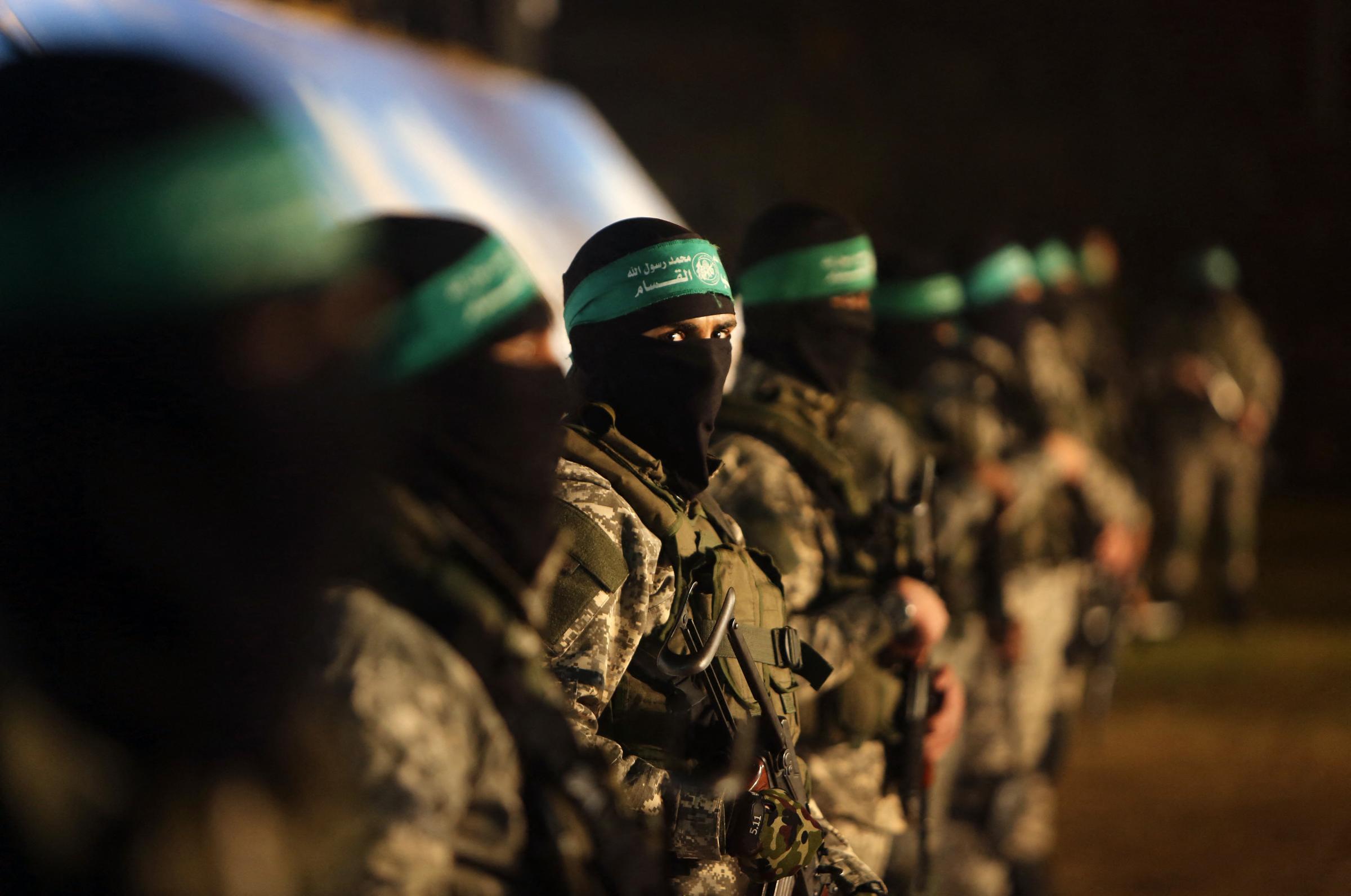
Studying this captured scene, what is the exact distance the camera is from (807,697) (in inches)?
113

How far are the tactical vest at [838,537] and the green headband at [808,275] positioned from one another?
11.5 inches

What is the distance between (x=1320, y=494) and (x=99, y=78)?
49.2 ft

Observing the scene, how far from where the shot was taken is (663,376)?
2232 mm

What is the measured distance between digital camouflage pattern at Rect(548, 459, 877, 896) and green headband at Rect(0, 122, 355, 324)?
1.00 m

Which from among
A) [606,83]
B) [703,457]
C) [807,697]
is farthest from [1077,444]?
[606,83]

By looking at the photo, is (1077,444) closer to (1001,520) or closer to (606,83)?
(1001,520)

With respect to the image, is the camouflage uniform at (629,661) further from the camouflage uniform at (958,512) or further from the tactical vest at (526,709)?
the camouflage uniform at (958,512)

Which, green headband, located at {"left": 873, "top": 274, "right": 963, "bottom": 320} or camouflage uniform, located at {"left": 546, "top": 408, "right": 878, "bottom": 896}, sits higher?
camouflage uniform, located at {"left": 546, "top": 408, "right": 878, "bottom": 896}

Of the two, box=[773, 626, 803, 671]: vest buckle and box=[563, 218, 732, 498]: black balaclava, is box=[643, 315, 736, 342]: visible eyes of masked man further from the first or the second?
box=[773, 626, 803, 671]: vest buckle

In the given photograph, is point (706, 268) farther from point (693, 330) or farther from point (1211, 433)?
point (1211, 433)

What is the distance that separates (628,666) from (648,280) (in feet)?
1.85

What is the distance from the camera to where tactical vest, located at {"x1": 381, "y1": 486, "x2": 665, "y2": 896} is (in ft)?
3.90

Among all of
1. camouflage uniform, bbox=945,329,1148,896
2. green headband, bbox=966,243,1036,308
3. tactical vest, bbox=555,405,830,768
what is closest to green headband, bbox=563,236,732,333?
tactical vest, bbox=555,405,830,768

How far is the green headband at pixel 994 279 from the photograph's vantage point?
5.54 m
